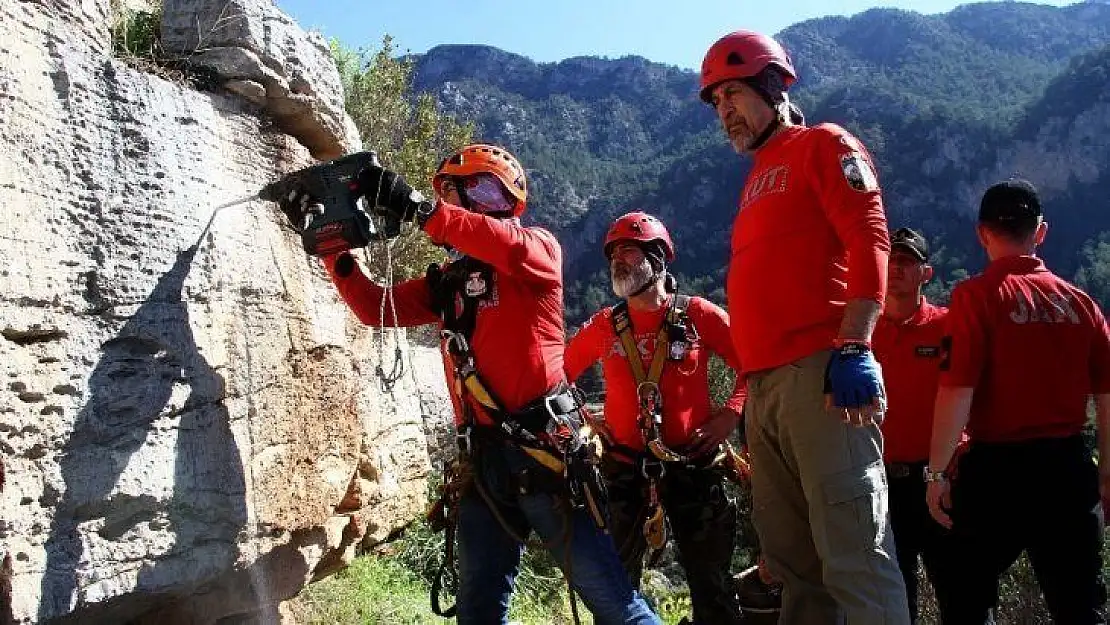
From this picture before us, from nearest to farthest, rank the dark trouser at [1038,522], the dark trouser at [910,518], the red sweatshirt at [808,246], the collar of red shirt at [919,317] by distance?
the red sweatshirt at [808,246] → the dark trouser at [1038,522] → the dark trouser at [910,518] → the collar of red shirt at [919,317]

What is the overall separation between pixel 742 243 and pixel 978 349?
3.54ft

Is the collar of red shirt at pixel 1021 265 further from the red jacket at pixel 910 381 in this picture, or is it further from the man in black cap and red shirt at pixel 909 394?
the red jacket at pixel 910 381

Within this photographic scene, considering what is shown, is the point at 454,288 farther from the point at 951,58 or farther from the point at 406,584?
the point at 951,58

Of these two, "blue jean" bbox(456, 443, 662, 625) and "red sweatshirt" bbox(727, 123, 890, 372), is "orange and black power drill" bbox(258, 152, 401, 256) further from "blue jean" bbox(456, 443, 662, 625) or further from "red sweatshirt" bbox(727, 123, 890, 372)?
"red sweatshirt" bbox(727, 123, 890, 372)

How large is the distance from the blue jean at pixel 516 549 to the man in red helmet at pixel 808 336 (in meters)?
0.58

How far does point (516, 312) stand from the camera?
130 inches

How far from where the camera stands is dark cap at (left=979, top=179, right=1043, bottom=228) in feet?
11.0

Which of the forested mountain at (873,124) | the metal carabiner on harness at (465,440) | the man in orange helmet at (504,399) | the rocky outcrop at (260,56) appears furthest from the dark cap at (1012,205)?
the forested mountain at (873,124)

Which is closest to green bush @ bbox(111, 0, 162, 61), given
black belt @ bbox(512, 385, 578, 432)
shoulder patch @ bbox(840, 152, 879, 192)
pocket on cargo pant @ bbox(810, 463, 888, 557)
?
black belt @ bbox(512, 385, 578, 432)

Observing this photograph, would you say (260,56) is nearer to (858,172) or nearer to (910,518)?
(858,172)

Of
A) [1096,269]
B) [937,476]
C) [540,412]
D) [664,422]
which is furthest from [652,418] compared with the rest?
[1096,269]

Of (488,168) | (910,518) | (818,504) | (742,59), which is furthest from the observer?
(910,518)

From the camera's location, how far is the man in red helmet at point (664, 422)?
4.20 metres

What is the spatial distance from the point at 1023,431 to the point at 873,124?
10837 cm
